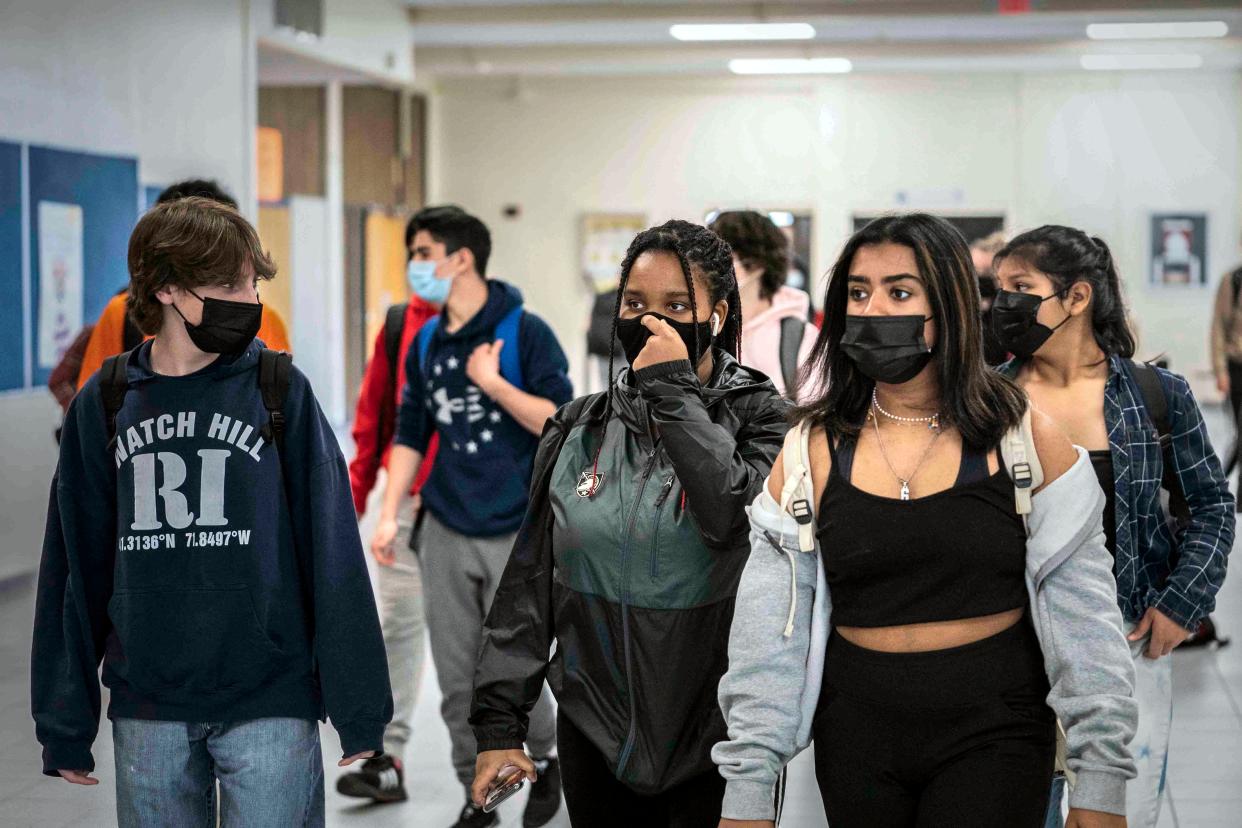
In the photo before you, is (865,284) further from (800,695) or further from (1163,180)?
(1163,180)

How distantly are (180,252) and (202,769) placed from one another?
0.90 meters

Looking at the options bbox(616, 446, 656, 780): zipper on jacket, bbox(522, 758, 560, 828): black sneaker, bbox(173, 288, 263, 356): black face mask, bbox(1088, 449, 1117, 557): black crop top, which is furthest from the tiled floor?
bbox(173, 288, 263, 356): black face mask

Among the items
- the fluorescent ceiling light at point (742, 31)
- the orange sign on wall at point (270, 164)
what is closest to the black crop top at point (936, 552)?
the orange sign on wall at point (270, 164)

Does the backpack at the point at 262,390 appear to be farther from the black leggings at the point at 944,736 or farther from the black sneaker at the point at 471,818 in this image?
the black sneaker at the point at 471,818

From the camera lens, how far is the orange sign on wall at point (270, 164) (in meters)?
14.6

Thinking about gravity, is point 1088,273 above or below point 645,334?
above

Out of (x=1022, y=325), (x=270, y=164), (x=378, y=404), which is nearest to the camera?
(x=1022, y=325)

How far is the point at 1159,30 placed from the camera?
1524 centimetres

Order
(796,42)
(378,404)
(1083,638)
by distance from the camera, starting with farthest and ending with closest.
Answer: (796,42)
(378,404)
(1083,638)

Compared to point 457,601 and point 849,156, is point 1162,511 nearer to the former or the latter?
point 457,601

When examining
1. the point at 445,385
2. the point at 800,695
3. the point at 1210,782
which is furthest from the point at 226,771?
the point at 1210,782

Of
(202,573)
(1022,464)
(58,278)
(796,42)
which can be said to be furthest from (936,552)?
(796,42)

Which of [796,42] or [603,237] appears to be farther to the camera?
[603,237]

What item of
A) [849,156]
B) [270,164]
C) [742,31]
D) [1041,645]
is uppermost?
[742,31]
